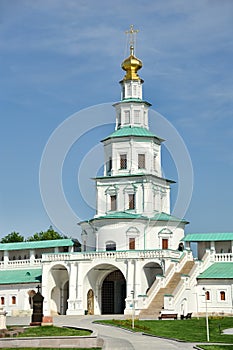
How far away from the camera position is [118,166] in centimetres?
5947

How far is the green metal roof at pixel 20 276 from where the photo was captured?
58.3m

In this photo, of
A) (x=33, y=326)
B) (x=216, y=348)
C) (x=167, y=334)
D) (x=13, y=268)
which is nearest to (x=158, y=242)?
(x=13, y=268)

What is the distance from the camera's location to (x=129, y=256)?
52094 mm

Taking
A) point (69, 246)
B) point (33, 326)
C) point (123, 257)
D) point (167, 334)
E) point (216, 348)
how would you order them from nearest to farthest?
point (216, 348) < point (167, 334) < point (33, 326) < point (123, 257) < point (69, 246)

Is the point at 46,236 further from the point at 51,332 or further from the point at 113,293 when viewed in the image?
the point at 51,332

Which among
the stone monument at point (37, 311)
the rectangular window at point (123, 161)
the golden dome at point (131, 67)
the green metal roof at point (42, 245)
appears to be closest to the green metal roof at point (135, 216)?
the rectangular window at point (123, 161)

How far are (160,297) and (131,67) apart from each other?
71.6ft

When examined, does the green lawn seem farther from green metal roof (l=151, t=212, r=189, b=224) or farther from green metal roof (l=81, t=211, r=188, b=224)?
green metal roof (l=151, t=212, r=189, b=224)

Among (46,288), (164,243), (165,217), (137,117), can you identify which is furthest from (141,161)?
(46,288)

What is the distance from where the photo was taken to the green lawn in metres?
31.0

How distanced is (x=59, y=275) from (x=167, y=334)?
25525 mm

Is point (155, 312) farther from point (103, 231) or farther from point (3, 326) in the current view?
point (3, 326)

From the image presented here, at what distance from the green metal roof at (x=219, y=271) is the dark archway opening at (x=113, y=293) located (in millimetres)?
7857

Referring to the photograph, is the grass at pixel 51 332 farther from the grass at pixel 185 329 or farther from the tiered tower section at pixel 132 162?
the tiered tower section at pixel 132 162
